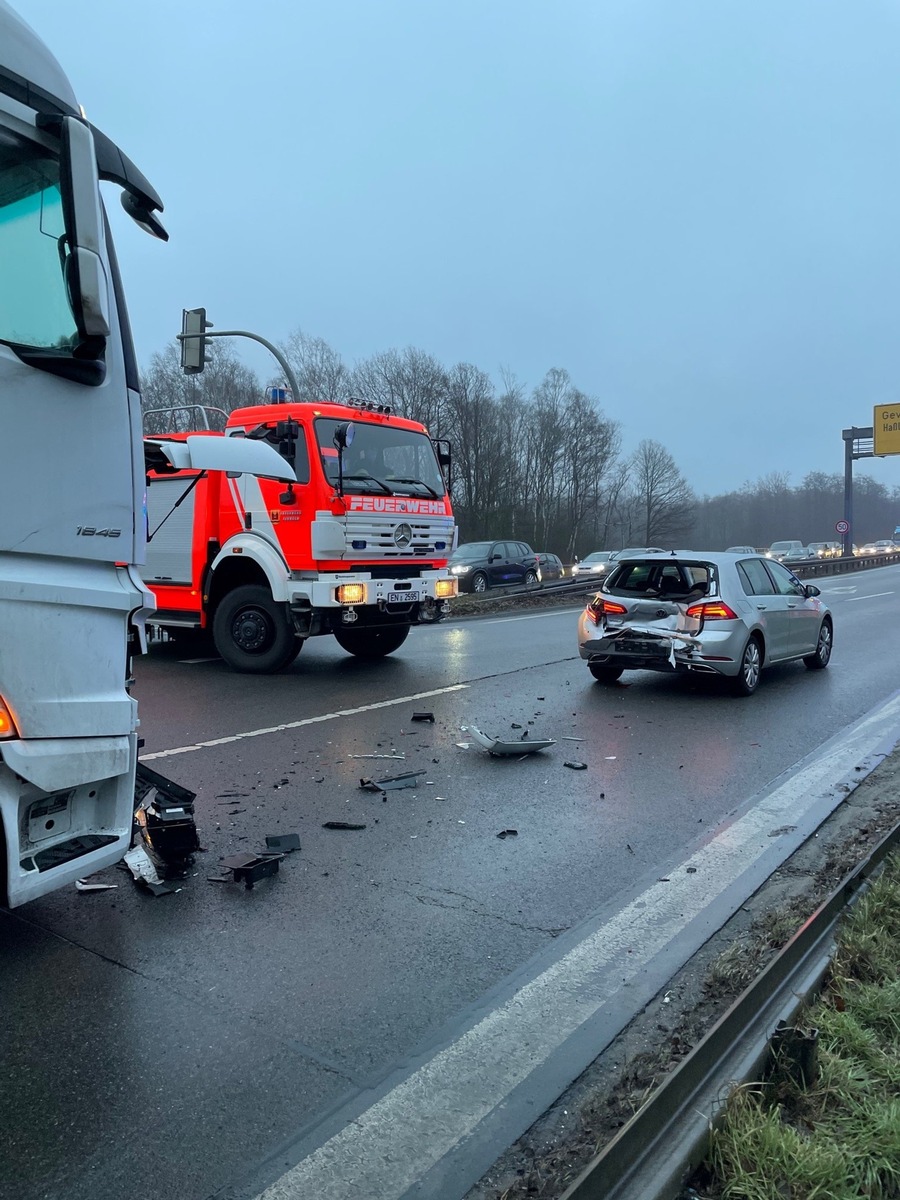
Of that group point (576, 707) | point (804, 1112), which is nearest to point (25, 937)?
point (804, 1112)

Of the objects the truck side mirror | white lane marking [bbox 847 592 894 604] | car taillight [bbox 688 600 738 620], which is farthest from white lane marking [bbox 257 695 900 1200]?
white lane marking [bbox 847 592 894 604]

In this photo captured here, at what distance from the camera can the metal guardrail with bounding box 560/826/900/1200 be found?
83.0 inches

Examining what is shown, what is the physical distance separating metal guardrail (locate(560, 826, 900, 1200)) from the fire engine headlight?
6.69 metres

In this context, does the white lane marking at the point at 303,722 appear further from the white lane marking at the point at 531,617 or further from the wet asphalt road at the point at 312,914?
the white lane marking at the point at 531,617

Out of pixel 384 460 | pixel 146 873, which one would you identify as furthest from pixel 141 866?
pixel 384 460

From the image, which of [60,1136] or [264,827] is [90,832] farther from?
[264,827]

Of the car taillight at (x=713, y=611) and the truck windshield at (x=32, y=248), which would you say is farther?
the car taillight at (x=713, y=611)

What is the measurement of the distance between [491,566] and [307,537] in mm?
17149

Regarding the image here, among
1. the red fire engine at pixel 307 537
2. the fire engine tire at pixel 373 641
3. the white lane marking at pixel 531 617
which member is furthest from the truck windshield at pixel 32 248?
the white lane marking at pixel 531 617

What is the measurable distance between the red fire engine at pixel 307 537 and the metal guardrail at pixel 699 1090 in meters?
6.86

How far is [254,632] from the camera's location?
10148 mm

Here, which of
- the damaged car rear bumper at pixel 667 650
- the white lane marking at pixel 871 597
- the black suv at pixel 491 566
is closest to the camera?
the damaged car rear bumper at pixel 667 650

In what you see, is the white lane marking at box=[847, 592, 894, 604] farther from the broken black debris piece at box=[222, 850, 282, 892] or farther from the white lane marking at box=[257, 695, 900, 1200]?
the broken black debris piece at box=[222, 850, 282, 892]

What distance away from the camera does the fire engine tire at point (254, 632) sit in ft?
32.5
